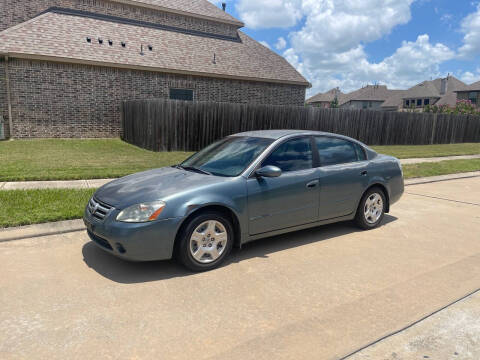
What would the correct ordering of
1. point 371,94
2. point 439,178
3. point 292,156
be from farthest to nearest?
point 371,94 < point 439,178 < point 292,156

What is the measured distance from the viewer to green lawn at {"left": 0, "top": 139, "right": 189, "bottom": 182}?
8.59 m

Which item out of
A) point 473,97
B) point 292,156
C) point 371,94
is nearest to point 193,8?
point 292,156

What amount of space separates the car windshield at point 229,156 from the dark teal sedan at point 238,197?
15 mm

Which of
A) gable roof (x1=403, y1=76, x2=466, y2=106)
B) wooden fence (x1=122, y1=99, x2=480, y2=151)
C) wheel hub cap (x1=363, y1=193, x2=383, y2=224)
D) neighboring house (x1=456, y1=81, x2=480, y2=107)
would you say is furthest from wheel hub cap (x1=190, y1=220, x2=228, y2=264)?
gable roof (x1=403, y1=76, x2=466, y2=106)

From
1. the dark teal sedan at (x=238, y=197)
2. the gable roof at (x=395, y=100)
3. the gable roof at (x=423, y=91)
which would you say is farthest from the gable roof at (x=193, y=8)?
the gable roof at (x=395, y=100)

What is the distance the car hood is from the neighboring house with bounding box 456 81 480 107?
68.0 metres

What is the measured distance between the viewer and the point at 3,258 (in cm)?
438

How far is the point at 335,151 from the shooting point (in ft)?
18.1

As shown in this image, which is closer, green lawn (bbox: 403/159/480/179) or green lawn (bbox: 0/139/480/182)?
green lawn (bbox: 0/139/480/182)

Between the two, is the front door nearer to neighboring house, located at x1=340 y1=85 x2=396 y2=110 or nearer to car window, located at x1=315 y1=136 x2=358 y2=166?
car window, located at x1=315 y1=136 x2=358 y2=166

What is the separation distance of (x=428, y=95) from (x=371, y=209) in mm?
70382

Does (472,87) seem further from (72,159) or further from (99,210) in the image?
(99,210)

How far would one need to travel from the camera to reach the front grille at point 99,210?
4074 millimetres

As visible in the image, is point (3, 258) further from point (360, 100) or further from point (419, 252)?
point (360, 100)
